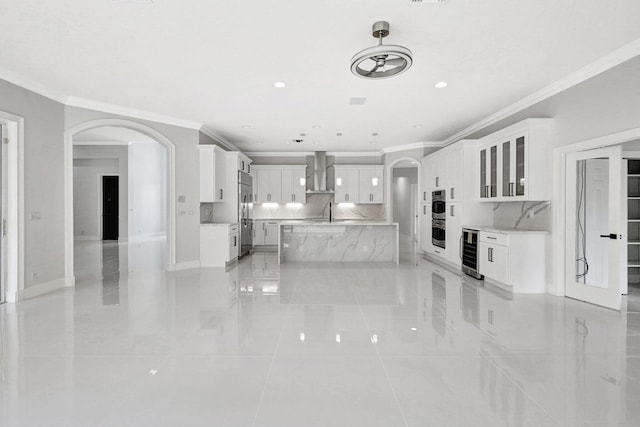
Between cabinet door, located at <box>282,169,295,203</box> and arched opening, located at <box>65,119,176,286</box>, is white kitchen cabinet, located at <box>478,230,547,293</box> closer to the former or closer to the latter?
arched opening, located at <box>65,119,176,286</box>

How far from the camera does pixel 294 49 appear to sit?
11.6 ft

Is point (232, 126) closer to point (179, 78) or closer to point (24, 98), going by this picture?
point (179, 78)

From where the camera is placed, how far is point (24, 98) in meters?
4.38

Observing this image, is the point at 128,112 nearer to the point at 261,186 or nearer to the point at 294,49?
the point at 294,49

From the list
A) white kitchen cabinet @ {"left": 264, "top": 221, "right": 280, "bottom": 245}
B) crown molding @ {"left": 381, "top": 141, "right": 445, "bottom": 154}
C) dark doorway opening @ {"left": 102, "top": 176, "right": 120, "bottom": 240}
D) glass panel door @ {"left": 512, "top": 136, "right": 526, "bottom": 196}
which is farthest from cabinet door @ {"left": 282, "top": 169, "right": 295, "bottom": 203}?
dark doorway opening @ {"left": 102, "top": 176, "right": 120, "bottom": 240}

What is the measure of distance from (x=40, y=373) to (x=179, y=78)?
345 cm

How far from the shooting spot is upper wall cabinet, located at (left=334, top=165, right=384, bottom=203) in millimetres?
9539

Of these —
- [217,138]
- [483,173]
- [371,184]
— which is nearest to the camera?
[483,173]

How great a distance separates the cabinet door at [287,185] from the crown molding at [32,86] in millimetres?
5378

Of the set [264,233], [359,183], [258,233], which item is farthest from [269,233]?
[359,183]

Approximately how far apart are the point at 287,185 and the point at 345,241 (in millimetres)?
3129

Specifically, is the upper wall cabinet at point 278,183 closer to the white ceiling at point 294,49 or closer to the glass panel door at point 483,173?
the white ceiling at point 294,49

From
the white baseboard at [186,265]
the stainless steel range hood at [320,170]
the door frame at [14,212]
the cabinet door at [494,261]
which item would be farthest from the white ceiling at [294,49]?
the stainless steel range hood at [320,170]

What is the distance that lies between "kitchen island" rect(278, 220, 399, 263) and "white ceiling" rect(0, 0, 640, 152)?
2.51 metres
